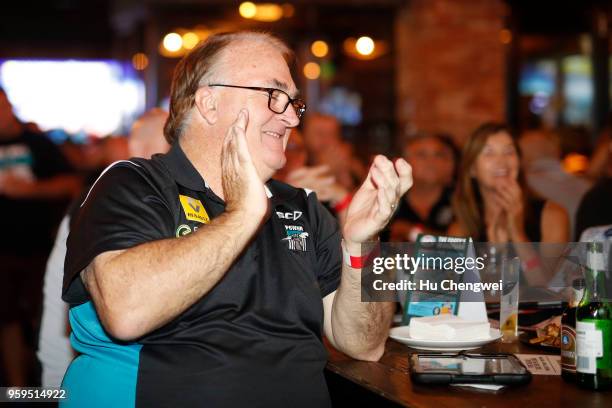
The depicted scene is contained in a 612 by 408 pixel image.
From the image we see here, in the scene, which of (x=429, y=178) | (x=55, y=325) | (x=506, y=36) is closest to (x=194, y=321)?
(x=55, y=325)

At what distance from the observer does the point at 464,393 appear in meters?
1.67

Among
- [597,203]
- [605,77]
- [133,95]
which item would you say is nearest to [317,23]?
[133,95]

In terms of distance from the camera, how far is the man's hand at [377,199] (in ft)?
6.24

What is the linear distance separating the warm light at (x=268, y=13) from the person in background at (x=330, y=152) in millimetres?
1390

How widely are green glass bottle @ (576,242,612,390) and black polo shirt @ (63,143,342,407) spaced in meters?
0.64

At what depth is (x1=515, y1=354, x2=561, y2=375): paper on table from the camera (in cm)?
184

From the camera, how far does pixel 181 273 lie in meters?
1.62

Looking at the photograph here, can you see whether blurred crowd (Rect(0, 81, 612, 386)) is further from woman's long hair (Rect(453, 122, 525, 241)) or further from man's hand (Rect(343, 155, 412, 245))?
man's hand (Rect(343, 155, 412, 245))

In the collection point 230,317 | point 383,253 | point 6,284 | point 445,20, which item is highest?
point 445,20

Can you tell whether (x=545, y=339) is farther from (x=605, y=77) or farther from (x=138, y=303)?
(x=605, y=77)

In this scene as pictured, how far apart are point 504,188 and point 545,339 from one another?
1.45 metres

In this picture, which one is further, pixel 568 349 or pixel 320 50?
pixel 320 50

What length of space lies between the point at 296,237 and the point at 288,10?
552 centimetres

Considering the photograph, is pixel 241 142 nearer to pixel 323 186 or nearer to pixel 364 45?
pixel 323 186
